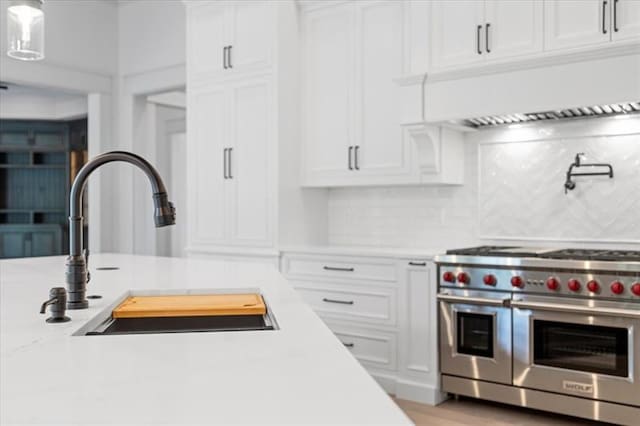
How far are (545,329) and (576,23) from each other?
1603mm

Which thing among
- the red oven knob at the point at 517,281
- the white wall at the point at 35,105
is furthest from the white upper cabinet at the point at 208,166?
the white wall at the point at 35,105

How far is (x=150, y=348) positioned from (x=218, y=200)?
3506mm

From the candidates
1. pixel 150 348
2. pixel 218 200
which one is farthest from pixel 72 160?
Result: pixel 150 348

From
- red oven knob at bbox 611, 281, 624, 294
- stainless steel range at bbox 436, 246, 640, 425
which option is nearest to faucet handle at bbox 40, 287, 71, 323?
stainless steel range at bbox 436, 246, 640, 425

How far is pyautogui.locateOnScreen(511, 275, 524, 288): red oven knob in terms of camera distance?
3.20 meters

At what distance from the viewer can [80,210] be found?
1591 mm

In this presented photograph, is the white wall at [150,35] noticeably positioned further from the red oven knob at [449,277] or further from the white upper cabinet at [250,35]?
the red oven knob at [449,277]

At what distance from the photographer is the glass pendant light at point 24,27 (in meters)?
2.71

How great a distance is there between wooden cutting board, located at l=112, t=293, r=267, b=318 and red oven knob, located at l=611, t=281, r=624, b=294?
6.35 feet

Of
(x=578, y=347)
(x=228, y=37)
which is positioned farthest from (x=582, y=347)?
(x=228, y=37)

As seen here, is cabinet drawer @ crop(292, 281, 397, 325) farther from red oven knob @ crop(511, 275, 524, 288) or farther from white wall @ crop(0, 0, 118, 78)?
white wall @ crop(0, 0, 118, 78)

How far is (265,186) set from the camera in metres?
4.35

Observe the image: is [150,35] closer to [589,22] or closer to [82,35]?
[82,35]

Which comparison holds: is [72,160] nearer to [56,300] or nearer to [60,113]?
[60,113]
